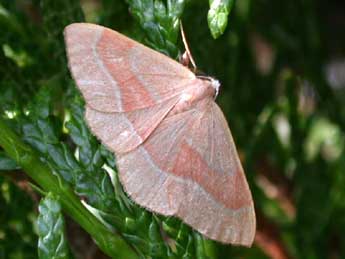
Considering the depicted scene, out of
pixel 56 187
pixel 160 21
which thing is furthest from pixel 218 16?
pixel 56 187

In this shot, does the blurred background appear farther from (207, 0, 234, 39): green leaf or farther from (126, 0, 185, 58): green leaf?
(207, 0, 234, 39): green leaf

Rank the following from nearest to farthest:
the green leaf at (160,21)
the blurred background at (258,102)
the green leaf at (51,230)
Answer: the green leaf at (51,230), the green leaf at (160,21), the blurred background at (258,102)

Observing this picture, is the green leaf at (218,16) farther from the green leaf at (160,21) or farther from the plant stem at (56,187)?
the plant stem at (56,187)

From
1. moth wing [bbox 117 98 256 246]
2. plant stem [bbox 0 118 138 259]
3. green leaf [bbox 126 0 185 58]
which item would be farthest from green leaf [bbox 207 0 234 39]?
plant stem [bbox 0 118 138 259]

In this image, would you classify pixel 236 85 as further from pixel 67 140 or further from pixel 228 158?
pixel 228 158

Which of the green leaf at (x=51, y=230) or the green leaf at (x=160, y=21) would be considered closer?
the green leaf at (x=51, y=230)

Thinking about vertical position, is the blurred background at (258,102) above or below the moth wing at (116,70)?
below

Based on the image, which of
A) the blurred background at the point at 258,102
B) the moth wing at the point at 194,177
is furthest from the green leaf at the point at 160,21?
the moth wing at the point at 194,177
